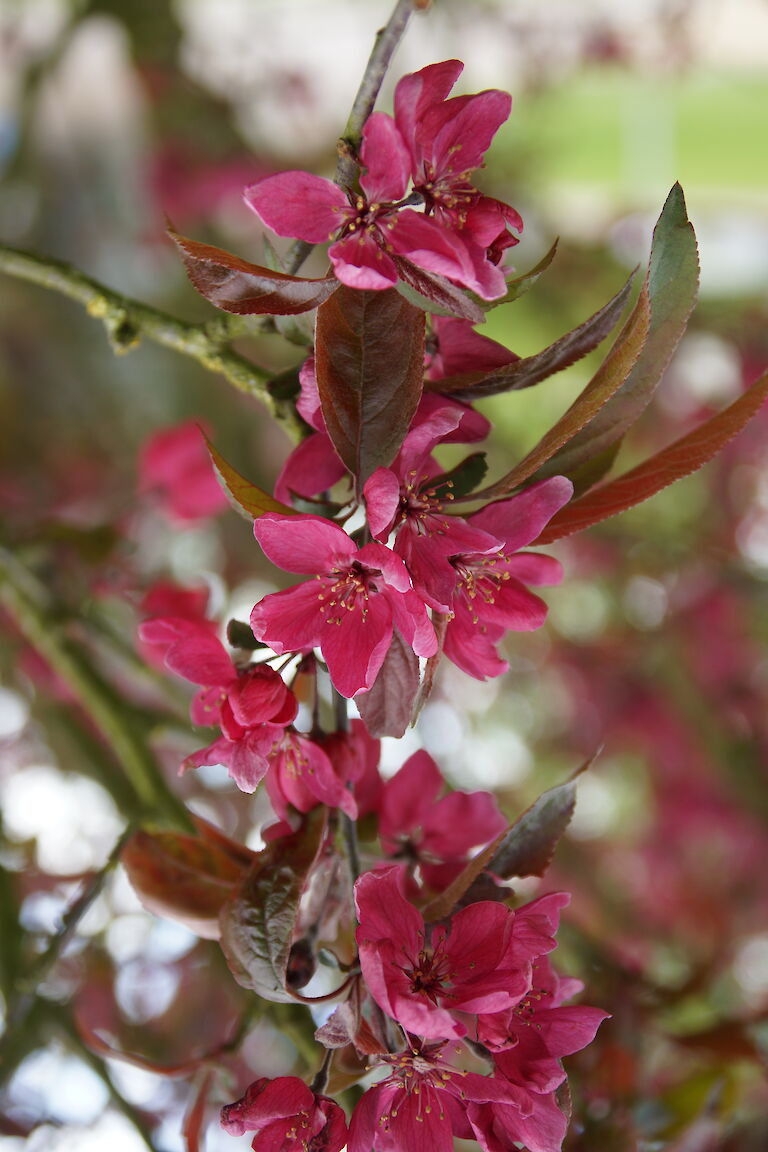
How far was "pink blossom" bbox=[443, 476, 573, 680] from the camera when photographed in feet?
1.57

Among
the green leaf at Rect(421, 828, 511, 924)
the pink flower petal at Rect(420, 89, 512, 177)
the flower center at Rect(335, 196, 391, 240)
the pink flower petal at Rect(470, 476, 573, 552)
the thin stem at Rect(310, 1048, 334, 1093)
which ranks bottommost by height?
the thin stem at Rect(310, 1048, 334, 1093)

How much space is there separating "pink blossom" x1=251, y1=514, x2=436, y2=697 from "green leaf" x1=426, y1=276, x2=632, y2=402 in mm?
102

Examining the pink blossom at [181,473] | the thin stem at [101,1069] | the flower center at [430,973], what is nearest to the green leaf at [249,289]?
the flower center at [430,973]

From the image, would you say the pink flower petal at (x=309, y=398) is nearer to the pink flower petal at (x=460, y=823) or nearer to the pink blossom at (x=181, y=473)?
the pink flower petal at (x=460, y=823)

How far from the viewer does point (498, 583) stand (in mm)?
525

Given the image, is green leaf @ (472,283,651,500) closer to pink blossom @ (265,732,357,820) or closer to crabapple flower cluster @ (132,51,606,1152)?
crabapple flower cluster @ (132,51,606,1152)

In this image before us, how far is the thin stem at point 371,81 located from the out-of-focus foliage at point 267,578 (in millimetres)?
619

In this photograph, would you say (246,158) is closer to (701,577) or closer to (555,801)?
(701,577)

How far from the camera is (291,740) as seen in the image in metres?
0.51

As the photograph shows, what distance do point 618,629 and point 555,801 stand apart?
2.14 meters

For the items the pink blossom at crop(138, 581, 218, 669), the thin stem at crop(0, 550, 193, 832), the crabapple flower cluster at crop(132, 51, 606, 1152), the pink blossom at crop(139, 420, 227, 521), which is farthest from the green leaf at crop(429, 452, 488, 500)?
the pink blossom at crop(139, 420, 227, 521)

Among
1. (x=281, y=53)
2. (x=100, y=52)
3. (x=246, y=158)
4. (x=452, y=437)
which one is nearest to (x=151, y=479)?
(x=452, y=437)

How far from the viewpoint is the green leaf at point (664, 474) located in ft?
1.64

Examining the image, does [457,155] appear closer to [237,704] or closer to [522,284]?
[522,284]
